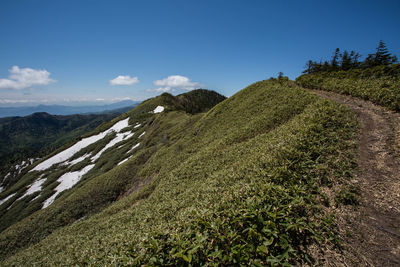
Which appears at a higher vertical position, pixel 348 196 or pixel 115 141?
pixel 348 196

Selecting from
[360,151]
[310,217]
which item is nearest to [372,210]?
[310,217]

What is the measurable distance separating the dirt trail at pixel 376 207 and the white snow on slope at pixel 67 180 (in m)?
60.5

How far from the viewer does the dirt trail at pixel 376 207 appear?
3.97m

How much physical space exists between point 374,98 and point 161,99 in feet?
387

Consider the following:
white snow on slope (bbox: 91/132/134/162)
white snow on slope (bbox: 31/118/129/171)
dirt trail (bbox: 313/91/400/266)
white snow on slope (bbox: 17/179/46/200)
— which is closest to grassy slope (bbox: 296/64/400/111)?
dirt trail (bbox: 313/91/400/266)

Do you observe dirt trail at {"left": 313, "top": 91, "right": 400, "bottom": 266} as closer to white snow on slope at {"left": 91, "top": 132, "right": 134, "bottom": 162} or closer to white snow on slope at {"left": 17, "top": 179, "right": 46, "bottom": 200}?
white snow on slope at {"left": 91, "top": 132, "right": 134, "bottom": 162}

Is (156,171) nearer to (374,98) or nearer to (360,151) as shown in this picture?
(360,151)

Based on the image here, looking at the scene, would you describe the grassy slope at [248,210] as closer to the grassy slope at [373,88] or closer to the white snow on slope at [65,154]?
the grassy slope at [373,88]

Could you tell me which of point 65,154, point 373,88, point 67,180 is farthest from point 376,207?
point 65,154

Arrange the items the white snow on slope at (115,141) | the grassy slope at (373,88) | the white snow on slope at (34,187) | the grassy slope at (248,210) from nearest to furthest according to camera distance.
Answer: the grassy slope at (248,210) → the grassy slope at (373,88) → the white snow on slope at (34,187) → the white snow on slope at (115,141)

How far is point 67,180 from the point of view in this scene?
4866 centimetres

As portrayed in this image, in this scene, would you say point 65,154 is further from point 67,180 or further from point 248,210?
point 248,210

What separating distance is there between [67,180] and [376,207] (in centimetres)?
6737

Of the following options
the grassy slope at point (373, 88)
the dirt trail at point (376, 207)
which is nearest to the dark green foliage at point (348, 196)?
the dirt trail at point (376, 207)
